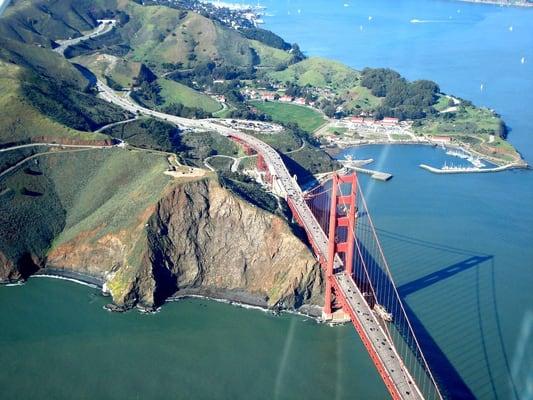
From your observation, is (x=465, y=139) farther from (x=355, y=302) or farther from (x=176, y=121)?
(x=355, y=302)

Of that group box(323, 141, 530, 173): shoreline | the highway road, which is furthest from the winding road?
the highway road


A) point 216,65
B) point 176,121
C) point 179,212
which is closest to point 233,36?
point 216,65

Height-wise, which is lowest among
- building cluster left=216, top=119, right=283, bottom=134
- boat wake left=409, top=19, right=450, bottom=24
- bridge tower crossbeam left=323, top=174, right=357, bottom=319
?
bridge tower crossbeam left=323, top=174, right=357, bottom=319

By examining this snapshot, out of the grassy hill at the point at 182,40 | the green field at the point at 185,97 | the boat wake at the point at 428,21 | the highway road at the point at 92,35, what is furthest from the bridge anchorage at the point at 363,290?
the boat wake at the point at 428,21

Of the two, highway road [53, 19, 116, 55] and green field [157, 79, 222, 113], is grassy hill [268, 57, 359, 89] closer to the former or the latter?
green field [157, 79, 222, 113]

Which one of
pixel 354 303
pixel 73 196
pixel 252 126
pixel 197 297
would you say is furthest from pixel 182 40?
pixel 354 303

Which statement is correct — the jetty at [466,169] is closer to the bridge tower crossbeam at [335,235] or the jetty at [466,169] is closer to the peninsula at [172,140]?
the peninsula at [172,140]

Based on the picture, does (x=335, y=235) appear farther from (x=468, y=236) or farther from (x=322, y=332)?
(x=468, y=236)
